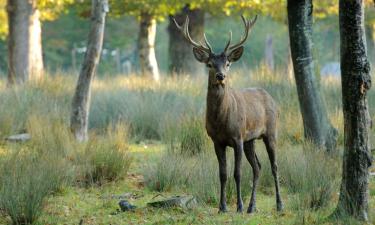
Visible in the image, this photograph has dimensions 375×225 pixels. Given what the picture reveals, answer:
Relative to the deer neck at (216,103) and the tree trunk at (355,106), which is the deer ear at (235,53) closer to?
the deer neck at (216,103)

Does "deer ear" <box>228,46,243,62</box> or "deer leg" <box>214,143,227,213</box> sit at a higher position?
"deer ear" <box>228,46,243,62</box>

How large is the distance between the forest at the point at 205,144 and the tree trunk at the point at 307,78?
18 mm

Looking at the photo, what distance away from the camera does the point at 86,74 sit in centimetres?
1321

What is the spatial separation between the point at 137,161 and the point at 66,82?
5.47m

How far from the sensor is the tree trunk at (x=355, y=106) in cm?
750

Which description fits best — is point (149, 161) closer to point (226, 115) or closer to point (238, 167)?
point (238, 167)

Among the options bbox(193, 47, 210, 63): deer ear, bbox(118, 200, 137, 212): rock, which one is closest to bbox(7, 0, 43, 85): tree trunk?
bbox(193, 47, 210, 63): deer ear

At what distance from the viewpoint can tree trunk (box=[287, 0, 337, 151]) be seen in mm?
11516

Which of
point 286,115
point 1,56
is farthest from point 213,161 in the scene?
point 1,56

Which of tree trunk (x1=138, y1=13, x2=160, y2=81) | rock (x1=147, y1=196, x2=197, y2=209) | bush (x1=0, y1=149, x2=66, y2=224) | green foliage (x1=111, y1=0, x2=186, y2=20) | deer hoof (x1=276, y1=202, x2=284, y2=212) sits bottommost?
deer hoof (x1=276, y1=202, x2=284, y2=212)

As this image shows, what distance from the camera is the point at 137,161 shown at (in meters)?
12.6

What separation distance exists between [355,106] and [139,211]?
2755mm

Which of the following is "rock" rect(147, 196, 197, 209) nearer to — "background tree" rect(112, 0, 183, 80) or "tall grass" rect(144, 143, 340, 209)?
"tall grass" rect(144, 143, 340, 209)

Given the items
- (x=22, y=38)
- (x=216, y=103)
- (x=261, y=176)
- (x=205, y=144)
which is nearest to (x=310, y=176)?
(x=261, y=176)
